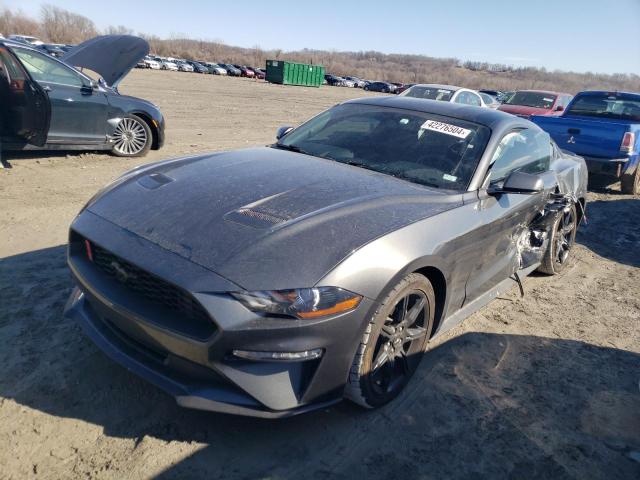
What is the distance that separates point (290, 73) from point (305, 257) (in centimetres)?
4778

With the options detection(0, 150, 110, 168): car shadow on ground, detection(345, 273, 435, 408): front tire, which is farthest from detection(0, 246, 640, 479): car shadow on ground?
detection(0, 150, 110, 168): car shadow on ground

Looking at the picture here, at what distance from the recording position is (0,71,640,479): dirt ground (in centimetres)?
238

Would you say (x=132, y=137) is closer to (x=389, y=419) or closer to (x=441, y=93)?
(x=389, y=419)

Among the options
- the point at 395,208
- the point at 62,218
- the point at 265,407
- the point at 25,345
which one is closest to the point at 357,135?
the point at 395,208

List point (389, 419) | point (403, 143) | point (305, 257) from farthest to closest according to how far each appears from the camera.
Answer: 1. point (403, 143)
2. point (389, 419)
3. point (305, 257)

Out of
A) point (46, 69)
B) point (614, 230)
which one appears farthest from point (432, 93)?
point (46, 69)

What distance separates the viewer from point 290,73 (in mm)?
47406

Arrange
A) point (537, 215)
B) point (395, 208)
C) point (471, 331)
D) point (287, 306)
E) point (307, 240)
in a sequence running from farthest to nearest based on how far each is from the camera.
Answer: point (537, 215), point (471, 331), point (395, 208), point (307, 240), point (287, 306)

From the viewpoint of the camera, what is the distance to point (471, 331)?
153 inches

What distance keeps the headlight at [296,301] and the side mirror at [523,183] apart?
1756 mm

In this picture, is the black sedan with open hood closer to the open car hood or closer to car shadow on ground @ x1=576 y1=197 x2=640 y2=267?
the open car hood

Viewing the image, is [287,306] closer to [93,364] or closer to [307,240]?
[307,240]

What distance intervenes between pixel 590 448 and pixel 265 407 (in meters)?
1.82

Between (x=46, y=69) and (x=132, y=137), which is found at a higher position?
(x=46, y=69)
